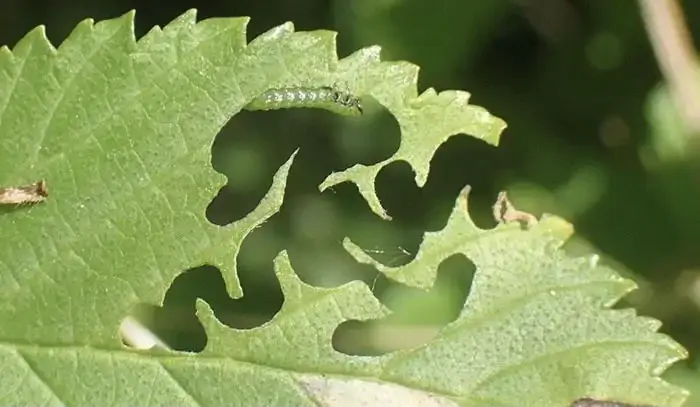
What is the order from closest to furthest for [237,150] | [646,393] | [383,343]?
1. [646,393]
2. [383,343]
3. [237,150]

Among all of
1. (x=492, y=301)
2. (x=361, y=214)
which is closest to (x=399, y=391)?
(x=492, y=301)

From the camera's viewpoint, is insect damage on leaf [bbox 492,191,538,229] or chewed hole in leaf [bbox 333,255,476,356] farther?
chewed hole in leaf [bbox 333,255,476,356]

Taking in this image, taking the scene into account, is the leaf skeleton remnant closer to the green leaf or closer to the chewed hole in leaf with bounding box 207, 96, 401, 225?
the green leaf

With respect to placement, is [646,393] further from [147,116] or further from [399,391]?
[147,116]

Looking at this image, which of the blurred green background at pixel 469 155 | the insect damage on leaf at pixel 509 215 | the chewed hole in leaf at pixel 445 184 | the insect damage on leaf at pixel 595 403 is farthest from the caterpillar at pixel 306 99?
the chewed hole in leaf at pixel 445 184

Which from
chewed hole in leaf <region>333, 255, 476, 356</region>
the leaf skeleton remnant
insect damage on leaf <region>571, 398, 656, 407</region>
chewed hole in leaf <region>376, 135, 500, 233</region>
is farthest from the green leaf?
chewed hole in leaf <region>376, 135, 500, 233</region>

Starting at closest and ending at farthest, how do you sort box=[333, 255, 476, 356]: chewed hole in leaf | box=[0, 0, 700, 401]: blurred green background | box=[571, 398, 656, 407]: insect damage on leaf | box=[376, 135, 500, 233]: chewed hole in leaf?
1. box=[571, 398, 656, 407]: insect damage on leaf
2. box=[333, 255, 476, 356]: chewed hole in leaf
3. box=[0, 0, 700, 401]: blurred green background
4. box=[376, 135, 500, 233]: chewed hole in leaf

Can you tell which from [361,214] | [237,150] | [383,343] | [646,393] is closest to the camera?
[646,393]
